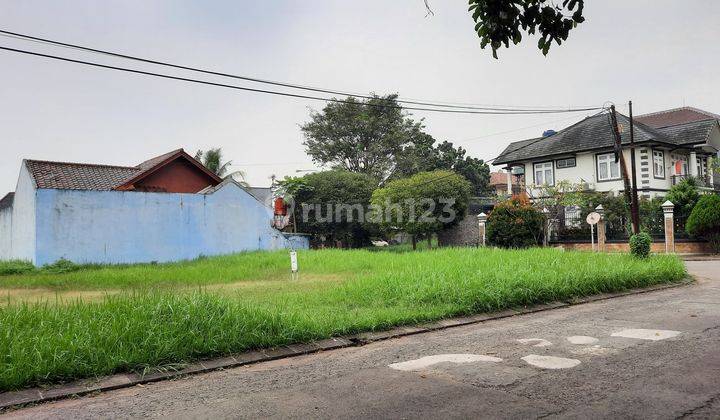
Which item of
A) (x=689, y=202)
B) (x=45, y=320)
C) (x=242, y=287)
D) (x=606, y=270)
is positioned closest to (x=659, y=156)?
(x=689, y=202)

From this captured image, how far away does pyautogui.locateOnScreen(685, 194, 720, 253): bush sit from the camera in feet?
70.1

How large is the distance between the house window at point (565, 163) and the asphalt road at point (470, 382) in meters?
27.1

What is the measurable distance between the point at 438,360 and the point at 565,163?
98.2 feet

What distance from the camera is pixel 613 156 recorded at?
30.1m

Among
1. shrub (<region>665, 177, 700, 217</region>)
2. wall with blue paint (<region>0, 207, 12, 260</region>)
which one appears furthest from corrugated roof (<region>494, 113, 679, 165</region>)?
wall with blue paint (<region>0, 207, 12, 260</region>)

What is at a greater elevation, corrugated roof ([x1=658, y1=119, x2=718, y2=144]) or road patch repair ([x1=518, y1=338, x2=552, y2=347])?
corrugated roof ([x1=658, y1=119, x2=718, y2=144])

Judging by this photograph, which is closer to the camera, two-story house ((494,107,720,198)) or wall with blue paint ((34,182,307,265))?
wall with blue paint ((34,182,307,265))

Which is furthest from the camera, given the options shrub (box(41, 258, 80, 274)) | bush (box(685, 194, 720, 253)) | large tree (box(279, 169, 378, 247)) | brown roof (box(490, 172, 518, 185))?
brown roof (box(490, 172, 518, 185))

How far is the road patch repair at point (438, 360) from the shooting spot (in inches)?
196

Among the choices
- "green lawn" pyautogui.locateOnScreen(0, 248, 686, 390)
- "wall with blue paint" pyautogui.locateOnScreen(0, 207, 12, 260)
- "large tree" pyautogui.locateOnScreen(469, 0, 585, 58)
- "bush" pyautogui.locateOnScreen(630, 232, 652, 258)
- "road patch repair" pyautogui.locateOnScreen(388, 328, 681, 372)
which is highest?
"large tree" pyautogui.locateOnScreen(469, 0, 585, 58)

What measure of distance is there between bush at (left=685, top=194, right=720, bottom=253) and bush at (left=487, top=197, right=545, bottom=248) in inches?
241

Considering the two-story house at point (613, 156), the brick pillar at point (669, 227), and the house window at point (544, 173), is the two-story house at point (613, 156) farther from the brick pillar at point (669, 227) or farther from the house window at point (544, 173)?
the brick pillar at point (669, 227)

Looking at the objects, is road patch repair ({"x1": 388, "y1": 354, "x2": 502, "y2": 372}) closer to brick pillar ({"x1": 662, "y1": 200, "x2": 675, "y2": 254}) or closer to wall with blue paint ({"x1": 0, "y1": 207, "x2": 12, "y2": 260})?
brick pillar ({"x1": 662, "y1": 200, "x2": 675, "y2": 254})

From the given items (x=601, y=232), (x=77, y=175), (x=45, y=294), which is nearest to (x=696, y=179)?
(x=601, y=232)
